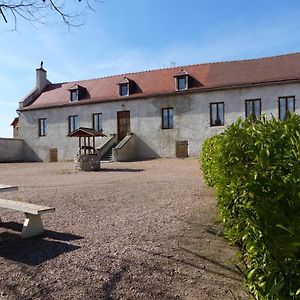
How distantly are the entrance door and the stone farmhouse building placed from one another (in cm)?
8

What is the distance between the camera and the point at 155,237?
209 inches

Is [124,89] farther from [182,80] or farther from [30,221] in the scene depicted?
[30,221]

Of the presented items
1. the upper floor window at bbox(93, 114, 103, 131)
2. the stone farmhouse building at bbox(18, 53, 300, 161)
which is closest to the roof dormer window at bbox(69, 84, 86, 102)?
the stone farmhouse building at bbox(18, 53, 300, 161)

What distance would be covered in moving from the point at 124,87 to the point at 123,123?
121 inches

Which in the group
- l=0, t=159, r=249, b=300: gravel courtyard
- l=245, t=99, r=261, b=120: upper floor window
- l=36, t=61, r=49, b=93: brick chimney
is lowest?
l=0, t=159, r=249, b=300: gravel courtyard

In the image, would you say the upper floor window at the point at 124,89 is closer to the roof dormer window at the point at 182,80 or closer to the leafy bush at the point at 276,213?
the roof dormer window at the point at 182,80

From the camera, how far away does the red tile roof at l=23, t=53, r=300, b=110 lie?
76.9 feet

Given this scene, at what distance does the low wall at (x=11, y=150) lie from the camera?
28.8 meters

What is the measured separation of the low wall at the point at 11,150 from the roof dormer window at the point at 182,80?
15.4 metres

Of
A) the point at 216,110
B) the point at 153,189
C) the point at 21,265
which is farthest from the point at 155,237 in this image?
the point at 216,110

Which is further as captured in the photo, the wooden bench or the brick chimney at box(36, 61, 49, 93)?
the brick chimney at box(36, 61, 49, 93)

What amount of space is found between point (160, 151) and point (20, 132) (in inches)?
561

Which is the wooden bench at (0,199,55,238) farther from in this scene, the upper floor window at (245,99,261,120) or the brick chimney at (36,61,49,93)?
the brick chimney at (36,61,49,93)

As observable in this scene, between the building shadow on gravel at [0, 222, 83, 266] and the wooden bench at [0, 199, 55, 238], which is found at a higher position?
the wooden bench at [0, 199, 55, 238]
